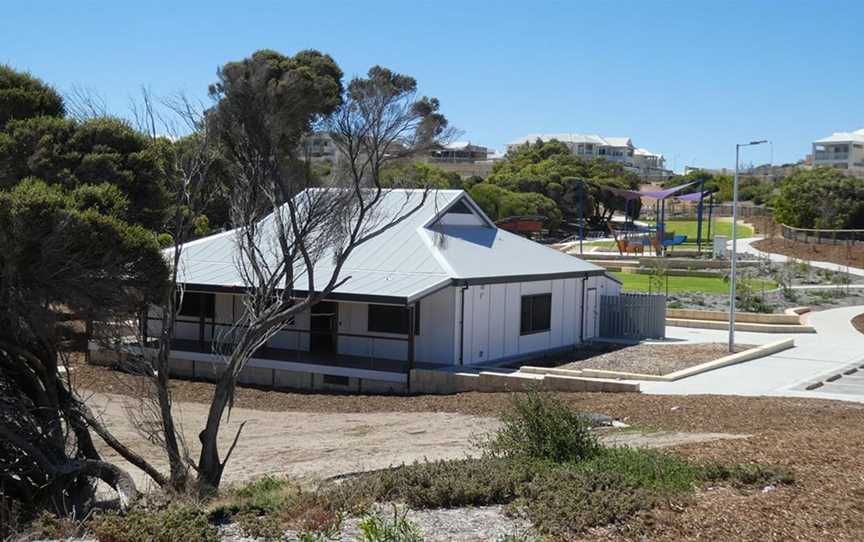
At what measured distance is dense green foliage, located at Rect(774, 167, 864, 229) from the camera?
72000mm

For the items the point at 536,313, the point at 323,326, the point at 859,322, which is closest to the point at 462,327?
the point at 536,313

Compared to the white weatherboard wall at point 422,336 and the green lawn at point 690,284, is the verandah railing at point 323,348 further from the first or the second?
the green lawn at point 690,284

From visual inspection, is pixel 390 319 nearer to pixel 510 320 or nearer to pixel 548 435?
pixel 510 320

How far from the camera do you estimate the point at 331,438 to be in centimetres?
1827

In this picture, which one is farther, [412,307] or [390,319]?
[390,319]

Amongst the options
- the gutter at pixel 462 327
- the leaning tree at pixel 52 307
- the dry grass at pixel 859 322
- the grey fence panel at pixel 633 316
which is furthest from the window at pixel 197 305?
the dry grass at pixel 859 322

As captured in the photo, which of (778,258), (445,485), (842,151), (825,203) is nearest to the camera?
(445,485)

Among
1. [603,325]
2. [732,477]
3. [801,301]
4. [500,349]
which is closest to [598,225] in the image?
[801,301]

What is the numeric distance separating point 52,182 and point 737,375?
57.4ft

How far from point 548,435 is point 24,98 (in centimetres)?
921

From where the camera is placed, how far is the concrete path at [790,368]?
22.4 metres

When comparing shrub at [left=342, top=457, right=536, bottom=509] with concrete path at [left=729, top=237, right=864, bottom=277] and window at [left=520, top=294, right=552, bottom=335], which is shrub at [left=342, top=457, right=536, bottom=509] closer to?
window at [left=520, top=294, right=552, bottom=335]

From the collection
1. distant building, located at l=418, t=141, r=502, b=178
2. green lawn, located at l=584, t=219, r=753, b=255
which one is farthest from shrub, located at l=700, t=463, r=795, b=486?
distant building, located at l=418, t=141, r=502, b=178

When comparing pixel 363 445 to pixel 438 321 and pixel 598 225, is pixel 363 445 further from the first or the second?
pixel 598 225
